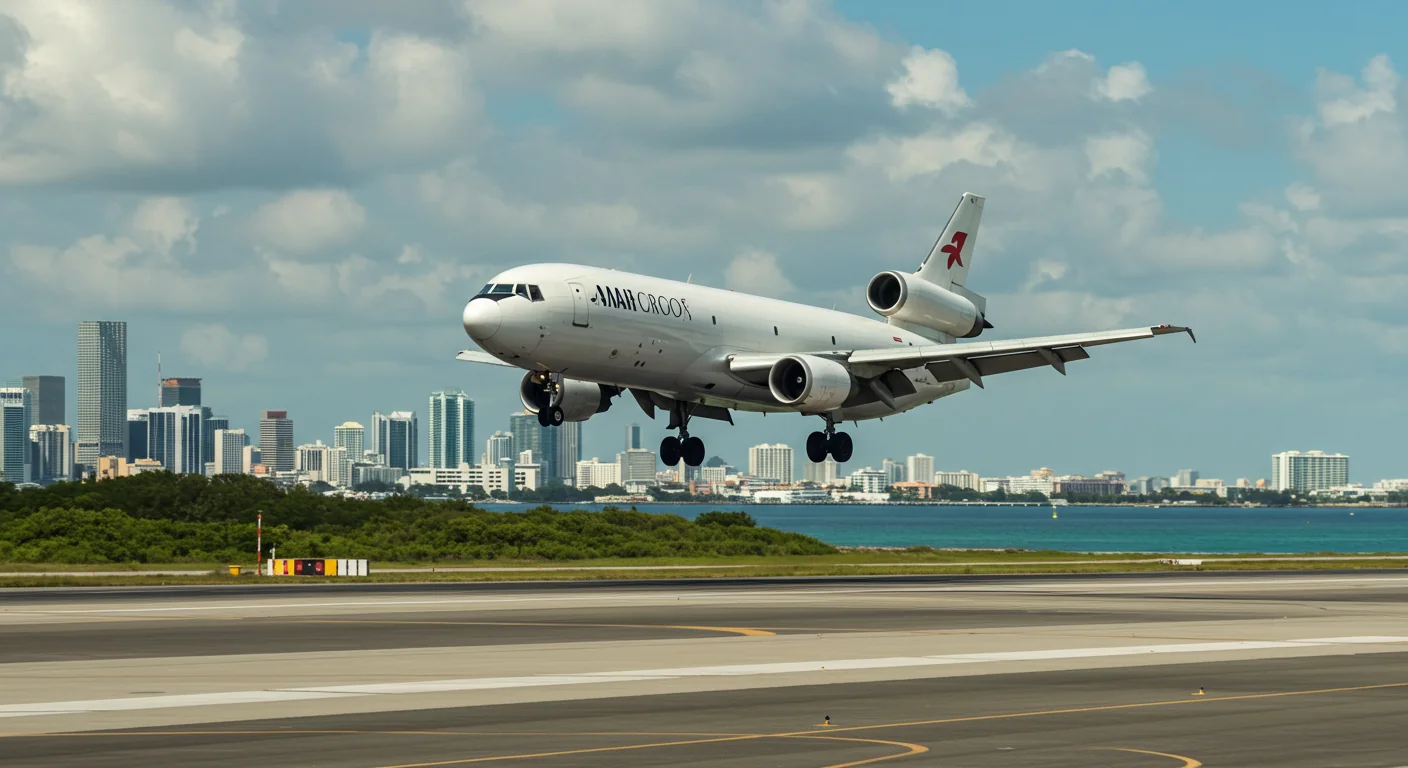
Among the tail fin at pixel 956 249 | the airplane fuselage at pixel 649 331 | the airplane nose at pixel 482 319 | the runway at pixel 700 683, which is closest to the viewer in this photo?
the runway at pixel 700 683

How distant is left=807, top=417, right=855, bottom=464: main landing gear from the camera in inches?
2591

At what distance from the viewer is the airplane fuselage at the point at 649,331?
52.5 metres

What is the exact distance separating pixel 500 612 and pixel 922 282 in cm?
3112

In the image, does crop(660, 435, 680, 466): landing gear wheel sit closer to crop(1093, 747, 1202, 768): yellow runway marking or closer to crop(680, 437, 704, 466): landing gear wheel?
crop(680, 437, 704, 466): landing gear wheel

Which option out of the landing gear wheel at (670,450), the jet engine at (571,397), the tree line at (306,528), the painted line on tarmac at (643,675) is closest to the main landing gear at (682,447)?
the landing gear wheel at (670,450)

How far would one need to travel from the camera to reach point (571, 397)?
61156 mm

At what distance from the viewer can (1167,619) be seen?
42562 millimetres

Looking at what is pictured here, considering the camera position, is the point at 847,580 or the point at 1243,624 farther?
the point at 847,580

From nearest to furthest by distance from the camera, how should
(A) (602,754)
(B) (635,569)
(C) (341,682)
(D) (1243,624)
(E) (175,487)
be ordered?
(A) (602,754)
(C) (341,682)
(D) (1243,624)
(B) (635,569)
(E) (175,487)

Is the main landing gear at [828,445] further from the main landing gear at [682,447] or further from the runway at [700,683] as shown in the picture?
the runway at [700,683]

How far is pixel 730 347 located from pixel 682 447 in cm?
727

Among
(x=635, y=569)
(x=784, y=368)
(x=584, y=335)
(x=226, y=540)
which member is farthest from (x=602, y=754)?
(x=226, y=540)

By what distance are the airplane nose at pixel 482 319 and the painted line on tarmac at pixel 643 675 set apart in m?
23.8

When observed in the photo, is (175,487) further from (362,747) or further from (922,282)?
(362,747)
